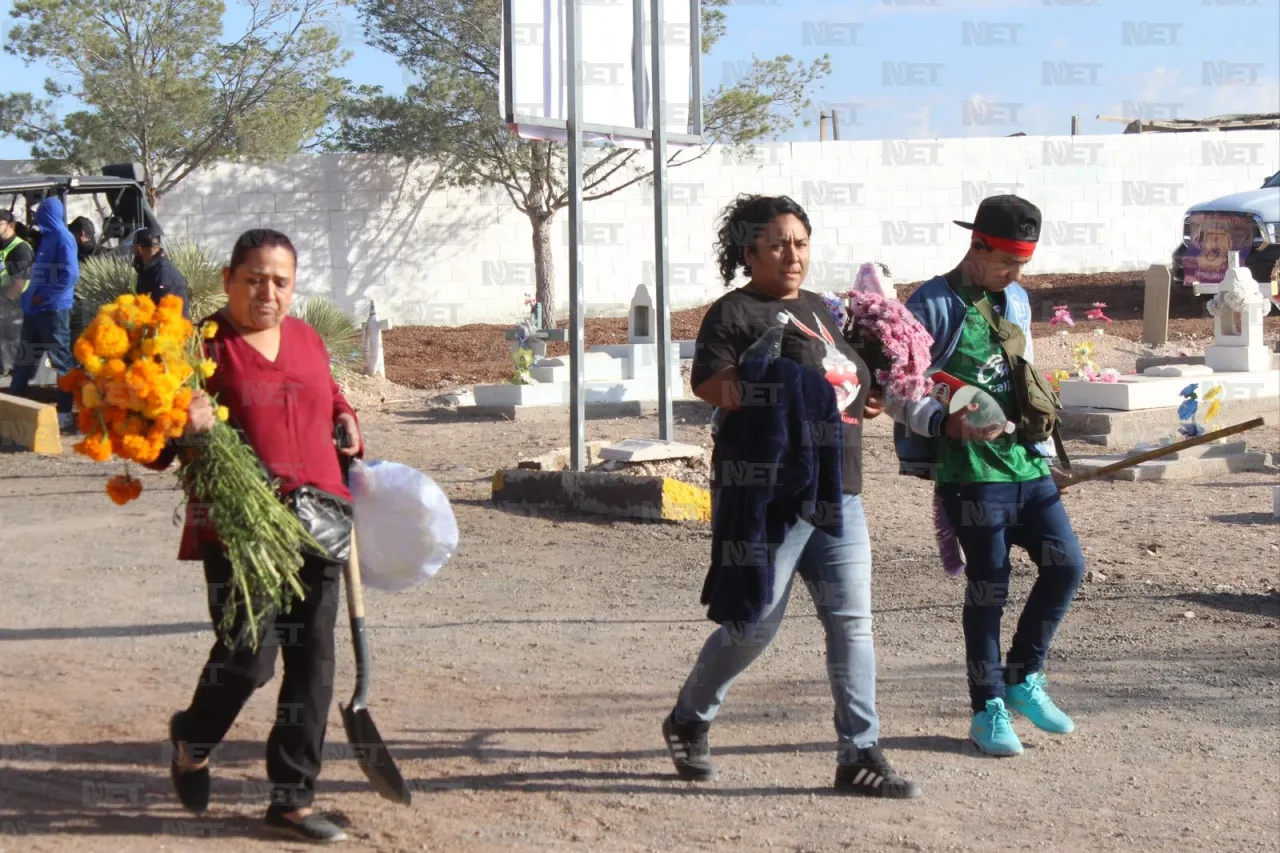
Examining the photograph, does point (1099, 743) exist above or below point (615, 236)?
below

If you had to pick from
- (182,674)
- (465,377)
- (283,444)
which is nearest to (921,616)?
(182,674)

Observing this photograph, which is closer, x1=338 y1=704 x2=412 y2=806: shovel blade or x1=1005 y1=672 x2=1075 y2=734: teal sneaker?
x1=338 y1=704 x2=412 y2=806: shovel blade

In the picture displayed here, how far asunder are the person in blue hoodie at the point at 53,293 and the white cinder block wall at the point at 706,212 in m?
8.87

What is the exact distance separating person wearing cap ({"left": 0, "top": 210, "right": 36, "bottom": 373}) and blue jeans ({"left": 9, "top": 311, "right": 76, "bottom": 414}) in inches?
17.9

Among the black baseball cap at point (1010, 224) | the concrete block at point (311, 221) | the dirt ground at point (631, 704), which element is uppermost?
the concrete block at point (311, 221)

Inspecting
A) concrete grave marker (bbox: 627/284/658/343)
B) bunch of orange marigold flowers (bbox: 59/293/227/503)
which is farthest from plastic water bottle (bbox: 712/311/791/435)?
concrete grave marker (bbox: 627/284/658/343)

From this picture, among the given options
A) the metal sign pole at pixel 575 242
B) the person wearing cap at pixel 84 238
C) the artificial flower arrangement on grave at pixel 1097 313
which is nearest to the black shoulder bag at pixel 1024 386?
the metal sign pole at pixel 575 242

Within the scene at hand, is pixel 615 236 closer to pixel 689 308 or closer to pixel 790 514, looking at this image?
pixel 689 308

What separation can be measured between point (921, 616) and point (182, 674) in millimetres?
3277

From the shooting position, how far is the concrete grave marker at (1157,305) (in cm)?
1902

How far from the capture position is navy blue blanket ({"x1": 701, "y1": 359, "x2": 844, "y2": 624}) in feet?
14.6

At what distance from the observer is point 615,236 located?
25047 millimetres

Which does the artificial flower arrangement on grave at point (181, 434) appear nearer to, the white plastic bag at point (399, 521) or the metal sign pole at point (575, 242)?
the white plastic bag at point (399, 521)

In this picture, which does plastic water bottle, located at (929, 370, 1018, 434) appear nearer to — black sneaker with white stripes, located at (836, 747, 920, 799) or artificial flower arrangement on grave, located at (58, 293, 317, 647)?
black sneaker with white stripes, located at (836, 747, 920, 799)
